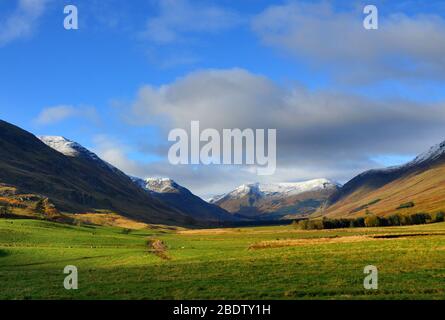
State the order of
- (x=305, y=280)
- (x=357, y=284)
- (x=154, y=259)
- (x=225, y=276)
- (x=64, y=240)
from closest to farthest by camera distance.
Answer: (x=357, y=284), (x=305, y=280), (x=225, y=276), (x=154, y=259), (x=64, y=240)

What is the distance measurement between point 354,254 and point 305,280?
2289cm

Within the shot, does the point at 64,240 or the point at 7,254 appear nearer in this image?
the point at 7,254

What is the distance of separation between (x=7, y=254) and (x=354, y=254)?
188 ft

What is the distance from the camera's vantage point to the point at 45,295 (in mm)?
36844

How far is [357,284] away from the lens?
36.4 metres
